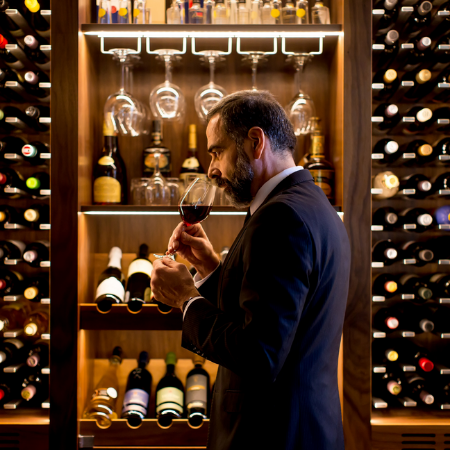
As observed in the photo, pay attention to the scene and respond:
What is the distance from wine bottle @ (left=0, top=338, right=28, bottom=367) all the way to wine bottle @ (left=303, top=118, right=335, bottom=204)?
4.87 ft

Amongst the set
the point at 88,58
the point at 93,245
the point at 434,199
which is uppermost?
the point at 88,58

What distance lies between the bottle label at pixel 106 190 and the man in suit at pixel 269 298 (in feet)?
2.51

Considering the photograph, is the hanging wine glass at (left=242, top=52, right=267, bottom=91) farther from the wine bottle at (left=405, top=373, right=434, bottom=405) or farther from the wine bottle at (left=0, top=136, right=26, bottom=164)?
the wine bottle at (left=405, top=373, right=434, bottom=405)

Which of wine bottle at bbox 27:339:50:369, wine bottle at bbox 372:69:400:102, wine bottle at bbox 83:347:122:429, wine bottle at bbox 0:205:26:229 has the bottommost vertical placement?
wine bottle at bbox 83:347:122:429

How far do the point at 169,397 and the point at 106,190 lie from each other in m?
0.91

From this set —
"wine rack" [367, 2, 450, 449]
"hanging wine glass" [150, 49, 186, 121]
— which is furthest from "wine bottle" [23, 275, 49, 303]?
"wine rack" [367, 2, 450, 449]

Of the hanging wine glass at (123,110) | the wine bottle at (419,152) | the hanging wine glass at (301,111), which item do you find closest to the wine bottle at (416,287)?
the wine bottle at (419,152)

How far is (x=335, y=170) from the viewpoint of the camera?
6.09 feet

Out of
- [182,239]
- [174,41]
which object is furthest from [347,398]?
[174,41]

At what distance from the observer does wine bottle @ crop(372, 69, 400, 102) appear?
6.00 ft

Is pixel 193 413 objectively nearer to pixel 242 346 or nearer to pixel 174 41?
pixel 242 346

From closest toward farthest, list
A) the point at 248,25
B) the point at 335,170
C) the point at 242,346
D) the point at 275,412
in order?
the point at 242,346
the point at 275,412
the point at 248,25
the point at 335,170

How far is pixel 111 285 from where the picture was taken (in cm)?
180

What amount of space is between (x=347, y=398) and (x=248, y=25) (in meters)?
1.53
